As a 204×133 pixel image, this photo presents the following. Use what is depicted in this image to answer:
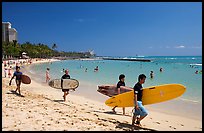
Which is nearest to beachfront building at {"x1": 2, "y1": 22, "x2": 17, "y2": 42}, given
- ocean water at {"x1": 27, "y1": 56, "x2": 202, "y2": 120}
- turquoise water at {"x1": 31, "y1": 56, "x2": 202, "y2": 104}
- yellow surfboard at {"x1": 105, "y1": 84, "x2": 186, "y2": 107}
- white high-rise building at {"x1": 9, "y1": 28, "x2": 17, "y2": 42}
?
white high-rise building at {"x1": 9, "y1": 28, "x2": 17, "y2": 42}

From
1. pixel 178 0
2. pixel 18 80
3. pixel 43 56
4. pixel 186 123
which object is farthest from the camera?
pixel 43 56

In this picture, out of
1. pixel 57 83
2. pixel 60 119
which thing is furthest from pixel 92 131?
pixel 57 83

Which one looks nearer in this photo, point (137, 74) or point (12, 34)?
point (137, 74)

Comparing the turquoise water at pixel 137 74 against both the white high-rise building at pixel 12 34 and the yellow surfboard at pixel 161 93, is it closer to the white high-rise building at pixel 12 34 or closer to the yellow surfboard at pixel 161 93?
the yellow surfboard at pixel 161 93

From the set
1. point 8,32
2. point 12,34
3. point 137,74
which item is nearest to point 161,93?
point 137,74

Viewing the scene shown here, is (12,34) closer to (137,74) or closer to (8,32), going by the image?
(8,32)

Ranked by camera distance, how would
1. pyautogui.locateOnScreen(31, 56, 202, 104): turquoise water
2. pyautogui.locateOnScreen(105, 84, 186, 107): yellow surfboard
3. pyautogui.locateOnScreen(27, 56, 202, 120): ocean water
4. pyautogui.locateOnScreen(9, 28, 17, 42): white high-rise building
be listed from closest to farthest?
1. pyautogui.locateOnScreen(105, 84, 186, 107): yellow surfboard
2. pyautogui.locateOnScreen(27, 56, 202, 120): ocean water
3. pyautogui.locateOnScreen(31, 56, 202, 104): turquoise water
4. pyautogui.locateOnScreen(9, 28, 17, 42): white high-rise building

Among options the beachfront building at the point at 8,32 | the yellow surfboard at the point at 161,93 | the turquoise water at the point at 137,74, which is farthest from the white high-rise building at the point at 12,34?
the yellow surfboard at the point at 161,93

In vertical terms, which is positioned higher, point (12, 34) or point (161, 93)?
point (12, 34)

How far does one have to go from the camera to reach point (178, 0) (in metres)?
4.54

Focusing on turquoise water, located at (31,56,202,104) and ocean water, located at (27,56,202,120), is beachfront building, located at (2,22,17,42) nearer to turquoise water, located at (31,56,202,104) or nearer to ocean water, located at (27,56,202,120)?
turquoise water, located at (31,56,202,104)

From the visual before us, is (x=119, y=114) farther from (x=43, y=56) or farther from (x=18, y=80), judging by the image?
(x=43, y=56)

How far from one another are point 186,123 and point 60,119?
13.3 ft

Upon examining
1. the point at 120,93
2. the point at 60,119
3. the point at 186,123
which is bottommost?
the point at 186,123
